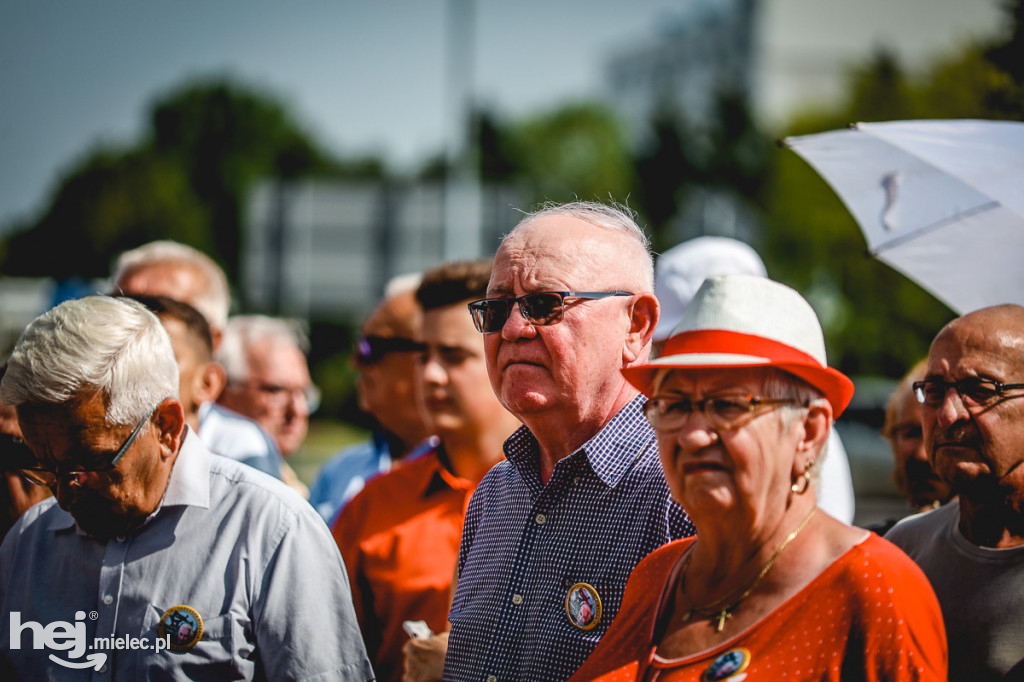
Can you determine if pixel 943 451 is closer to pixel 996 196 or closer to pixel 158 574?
pixel 996 196

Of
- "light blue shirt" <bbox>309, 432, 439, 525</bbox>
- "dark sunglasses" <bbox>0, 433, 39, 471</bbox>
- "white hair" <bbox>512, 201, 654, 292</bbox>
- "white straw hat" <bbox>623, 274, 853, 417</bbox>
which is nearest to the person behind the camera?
"white straw hat" <bbox>623, 274, 853, 417</bbox>

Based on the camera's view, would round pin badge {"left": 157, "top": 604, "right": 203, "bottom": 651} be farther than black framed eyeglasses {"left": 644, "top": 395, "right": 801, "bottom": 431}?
Yes

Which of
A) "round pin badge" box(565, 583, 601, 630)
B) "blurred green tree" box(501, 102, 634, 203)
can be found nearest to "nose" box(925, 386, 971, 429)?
"round pin badge" box(565, 583, 601, 630)

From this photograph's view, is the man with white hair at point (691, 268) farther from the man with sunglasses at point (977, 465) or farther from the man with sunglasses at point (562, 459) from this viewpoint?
the man with sunglasses at point (977, 465)

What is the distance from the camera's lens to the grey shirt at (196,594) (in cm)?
253

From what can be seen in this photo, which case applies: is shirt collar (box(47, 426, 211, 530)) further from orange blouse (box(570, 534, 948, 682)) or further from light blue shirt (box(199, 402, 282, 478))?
light blue shirt (box(199, 402, 282, 478))

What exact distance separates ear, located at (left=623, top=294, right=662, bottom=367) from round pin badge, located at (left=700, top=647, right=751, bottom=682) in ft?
3.50

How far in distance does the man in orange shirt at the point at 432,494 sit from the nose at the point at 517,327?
2.88 ft

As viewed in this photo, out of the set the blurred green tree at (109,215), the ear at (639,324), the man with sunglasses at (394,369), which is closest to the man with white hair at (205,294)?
the man with sunglasses at (394,369)

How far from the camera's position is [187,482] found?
2.71 meters

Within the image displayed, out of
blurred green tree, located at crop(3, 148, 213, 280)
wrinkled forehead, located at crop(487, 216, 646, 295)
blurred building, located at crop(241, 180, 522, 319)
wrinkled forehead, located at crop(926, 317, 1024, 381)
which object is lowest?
blurred green tree, located at crop(3, 148, 213, 280)

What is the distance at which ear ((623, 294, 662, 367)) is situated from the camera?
284cm

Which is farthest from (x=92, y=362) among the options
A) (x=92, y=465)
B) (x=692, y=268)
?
(x=692, y=268)

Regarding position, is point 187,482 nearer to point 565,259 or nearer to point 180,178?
point 565,259
